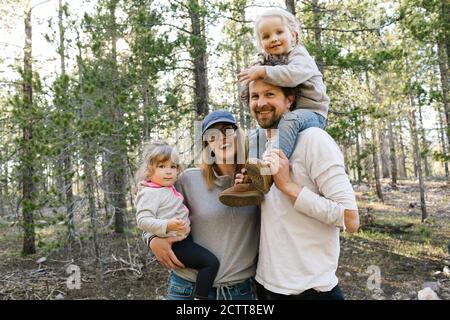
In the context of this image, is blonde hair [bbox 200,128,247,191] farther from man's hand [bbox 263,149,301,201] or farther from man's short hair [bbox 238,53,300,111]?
man's hand [bbox 263,149,301,201]

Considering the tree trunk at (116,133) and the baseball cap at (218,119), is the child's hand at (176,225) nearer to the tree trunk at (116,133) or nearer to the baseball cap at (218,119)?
the baseball cap at (218,119)

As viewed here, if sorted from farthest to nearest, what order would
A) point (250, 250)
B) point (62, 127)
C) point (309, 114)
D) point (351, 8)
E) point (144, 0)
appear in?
1. point (351, 8)
2. point (144, 0)
3. point (62, 127)
4. point (250, 250)
5. point (309, 114)

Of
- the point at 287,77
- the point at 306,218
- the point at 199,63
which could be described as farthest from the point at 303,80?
the point at 199,63

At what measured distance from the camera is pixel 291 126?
73.7 inches

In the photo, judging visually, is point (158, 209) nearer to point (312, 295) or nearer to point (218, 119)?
point (218, 119)

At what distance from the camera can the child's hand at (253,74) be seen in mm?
1938

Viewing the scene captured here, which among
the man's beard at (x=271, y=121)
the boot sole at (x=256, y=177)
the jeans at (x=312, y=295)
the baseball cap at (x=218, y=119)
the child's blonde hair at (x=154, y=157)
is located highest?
the baseball cap at (x=218, y=119)

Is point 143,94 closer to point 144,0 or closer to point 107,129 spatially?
point 107,129

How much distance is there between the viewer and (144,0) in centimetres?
846

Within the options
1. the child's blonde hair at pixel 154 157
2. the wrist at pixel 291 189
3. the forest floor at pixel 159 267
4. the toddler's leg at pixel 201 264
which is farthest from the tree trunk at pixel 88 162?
the wrist at pixel 291 189

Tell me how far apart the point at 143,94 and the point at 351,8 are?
574 cm

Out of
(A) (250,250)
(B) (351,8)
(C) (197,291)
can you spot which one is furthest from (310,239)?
(B) (351,8)

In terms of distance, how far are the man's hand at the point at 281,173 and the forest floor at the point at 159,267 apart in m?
5.31

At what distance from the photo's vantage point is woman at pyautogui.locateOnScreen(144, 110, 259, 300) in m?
2.13
